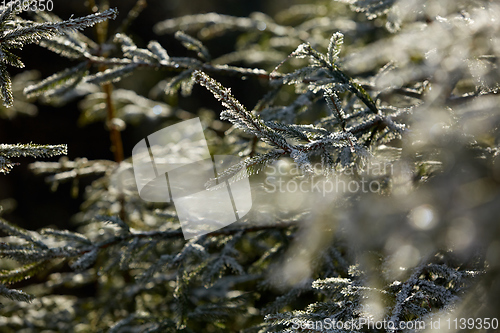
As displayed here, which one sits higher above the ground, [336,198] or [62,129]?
[62,129]

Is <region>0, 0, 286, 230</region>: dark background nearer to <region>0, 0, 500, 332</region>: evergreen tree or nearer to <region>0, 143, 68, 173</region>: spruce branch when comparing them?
<region>0, 0, 500, 332</region>: evergreen tree

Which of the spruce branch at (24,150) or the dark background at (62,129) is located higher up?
the dark background at (62,129)

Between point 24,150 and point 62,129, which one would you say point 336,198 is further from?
point 62,129

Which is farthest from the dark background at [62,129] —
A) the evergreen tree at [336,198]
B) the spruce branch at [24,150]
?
the spruce branch at [24,150]

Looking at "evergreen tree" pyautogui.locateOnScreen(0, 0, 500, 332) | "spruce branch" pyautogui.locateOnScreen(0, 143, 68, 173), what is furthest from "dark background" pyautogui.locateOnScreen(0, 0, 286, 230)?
"spruce branch" pyautogui.locateOnScreen(0, 143, 68, 173)

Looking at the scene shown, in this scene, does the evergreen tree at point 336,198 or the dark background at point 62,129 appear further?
the dark background at point 62,129

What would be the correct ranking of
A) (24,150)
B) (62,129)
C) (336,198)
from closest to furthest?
(24,150) → (336,198) → (62,129)

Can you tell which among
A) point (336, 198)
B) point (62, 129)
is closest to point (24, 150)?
point (336, 198)

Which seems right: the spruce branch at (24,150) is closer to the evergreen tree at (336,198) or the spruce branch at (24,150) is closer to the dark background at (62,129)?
the evergreen tree at (336,198)

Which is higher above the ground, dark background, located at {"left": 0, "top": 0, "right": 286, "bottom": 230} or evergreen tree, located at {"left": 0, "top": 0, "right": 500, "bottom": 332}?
dark background, located at {"left": 0, "top": 0, "right": 286, "bottom": 230}
